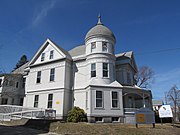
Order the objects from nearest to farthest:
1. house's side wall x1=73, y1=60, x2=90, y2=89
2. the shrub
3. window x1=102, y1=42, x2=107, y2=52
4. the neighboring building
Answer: the shrub → house's side wall x1=73, y1=60, x2=90, y2=89 → window x1=102, y1=42, x2=107, y2=52 → the neighboring building

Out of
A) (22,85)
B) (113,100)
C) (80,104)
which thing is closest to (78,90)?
(80,104)

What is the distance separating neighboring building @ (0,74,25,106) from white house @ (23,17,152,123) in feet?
14.9

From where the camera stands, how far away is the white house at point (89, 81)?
2045cm

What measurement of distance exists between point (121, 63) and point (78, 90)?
25.0 ft

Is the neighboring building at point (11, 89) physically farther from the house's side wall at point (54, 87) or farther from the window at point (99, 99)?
the window at point (99, 99)

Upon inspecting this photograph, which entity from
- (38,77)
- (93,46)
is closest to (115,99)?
(93,46)

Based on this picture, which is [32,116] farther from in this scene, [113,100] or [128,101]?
[128,101]

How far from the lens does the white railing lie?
2006cm

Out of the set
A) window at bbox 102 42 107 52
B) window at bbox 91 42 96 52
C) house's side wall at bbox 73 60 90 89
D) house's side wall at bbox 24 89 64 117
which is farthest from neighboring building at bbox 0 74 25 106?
window at bbox 102 42 107 52

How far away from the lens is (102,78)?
22.3 meters

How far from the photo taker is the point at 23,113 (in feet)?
68.0

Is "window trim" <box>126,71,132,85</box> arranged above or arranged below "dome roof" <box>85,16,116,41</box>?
below

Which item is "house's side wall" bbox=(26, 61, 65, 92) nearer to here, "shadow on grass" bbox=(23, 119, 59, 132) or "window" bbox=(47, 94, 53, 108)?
"window" bbox=(47, 94, 53, 108)

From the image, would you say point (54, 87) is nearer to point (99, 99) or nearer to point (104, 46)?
point (99, 99)
